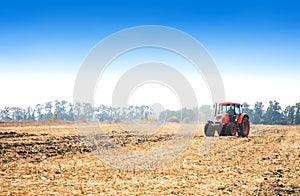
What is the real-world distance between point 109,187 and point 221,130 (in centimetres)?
1307

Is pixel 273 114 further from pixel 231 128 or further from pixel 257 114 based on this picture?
pixel 231 128

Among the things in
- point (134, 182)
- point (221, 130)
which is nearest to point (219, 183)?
point (134, 182)

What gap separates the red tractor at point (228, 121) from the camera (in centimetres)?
1931

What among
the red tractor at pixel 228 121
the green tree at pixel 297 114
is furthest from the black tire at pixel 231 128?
the green tree at pixel 297 114

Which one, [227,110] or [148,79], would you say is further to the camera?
[227,110]

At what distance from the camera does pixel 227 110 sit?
2009 centimetres

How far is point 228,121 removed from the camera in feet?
64.0

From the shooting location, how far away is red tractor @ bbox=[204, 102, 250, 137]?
63.4 ft

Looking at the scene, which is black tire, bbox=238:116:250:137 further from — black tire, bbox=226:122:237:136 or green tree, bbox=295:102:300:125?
green tree, bbox=295:102:300:125

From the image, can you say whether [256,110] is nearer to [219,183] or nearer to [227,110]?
[227,110]

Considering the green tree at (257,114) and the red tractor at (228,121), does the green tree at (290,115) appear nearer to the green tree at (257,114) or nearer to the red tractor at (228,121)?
the green tree at (257,114)

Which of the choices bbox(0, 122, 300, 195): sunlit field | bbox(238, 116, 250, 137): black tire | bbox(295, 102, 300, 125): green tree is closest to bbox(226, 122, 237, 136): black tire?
bbox(238, 116, 250, 137): black tire

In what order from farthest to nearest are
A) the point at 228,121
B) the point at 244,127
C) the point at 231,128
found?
the point at 244,127 → the point at 228,121 → the point at 231,128

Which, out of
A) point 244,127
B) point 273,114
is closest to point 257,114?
point 273,114
